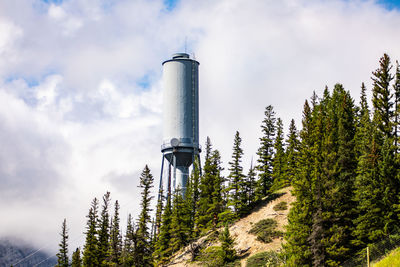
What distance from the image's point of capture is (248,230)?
69000mm

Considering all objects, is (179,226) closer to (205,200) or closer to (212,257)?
(205,200)

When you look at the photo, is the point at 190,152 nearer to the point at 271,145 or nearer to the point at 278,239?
the point at 271,145

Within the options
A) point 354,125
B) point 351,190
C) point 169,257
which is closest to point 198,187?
point 169,257

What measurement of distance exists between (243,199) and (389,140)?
29221mm

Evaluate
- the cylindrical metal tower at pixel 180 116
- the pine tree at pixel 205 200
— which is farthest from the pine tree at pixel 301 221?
the cylindrical metal tower at pixel 180 116

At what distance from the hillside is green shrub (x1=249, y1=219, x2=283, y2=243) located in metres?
0.52

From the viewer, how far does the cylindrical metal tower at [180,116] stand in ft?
276

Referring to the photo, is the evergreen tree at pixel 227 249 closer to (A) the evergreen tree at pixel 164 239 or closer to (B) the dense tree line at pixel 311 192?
(B) the dense tree line at pixel 311 192

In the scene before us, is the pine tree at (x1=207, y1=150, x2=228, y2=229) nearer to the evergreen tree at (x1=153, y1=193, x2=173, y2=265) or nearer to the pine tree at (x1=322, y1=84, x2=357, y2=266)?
the evergreen tree at (x1=153, y1=193, x2=173, y2=265)

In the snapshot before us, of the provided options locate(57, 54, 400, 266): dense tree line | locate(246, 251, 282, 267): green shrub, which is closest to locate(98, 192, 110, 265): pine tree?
locate(57, 54, 400, 266): dense tree line

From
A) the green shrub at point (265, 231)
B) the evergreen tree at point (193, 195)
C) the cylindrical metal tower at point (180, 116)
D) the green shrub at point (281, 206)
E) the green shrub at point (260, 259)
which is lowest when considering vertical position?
the green shrub at point (260, 259)

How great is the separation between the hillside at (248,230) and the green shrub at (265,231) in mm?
523

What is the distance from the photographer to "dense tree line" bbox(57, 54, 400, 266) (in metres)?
46.8

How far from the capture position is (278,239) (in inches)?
2505
